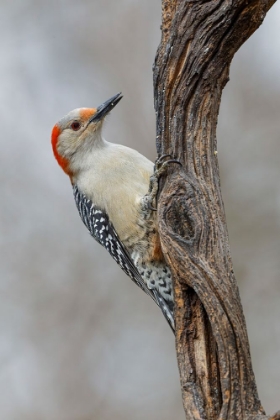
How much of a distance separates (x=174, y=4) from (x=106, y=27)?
4.21 metres

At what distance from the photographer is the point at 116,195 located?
4.61m

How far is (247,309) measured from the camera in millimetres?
6824

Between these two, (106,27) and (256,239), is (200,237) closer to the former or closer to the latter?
(256,239)

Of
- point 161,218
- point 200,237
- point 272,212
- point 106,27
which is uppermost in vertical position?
point 106,27

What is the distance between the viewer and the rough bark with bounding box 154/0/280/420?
121 inches

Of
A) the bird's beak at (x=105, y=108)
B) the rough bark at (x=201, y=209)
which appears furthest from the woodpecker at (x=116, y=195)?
the rough bark at (x=201, y=209)

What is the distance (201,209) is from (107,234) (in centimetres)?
159

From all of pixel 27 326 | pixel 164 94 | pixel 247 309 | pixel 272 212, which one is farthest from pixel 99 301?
pixel 164 94

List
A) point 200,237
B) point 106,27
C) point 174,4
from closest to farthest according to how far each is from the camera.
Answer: point 200,237 < point 174,4 < point 106,27

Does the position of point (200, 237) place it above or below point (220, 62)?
below

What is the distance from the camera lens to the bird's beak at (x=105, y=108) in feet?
16.3

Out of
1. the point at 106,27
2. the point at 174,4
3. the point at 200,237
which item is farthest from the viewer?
the point at 106,27

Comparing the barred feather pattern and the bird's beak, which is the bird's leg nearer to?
the barred feather pattern

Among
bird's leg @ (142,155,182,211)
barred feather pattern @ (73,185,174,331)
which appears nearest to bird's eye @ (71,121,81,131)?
barred feather pattern @ (73,185,174,331)
